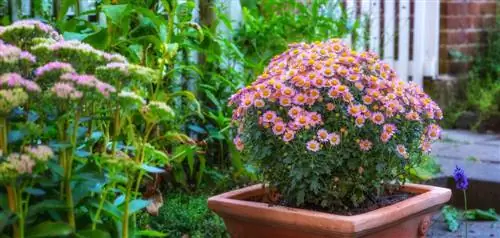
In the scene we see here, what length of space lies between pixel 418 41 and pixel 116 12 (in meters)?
3.53

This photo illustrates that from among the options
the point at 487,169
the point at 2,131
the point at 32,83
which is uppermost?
the point at 32,83

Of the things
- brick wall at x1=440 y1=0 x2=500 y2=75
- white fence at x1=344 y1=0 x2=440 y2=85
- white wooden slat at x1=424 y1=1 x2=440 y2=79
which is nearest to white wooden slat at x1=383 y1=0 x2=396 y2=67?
white fence at x1=344 y1=0 x2=440 y2=85

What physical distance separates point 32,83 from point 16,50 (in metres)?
0.09

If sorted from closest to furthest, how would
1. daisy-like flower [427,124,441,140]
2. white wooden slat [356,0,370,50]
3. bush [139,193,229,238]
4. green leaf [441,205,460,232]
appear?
1. daisy-like flower [427,124,441,140]
2. bush [139,193,229,238]
3. green leaf [441,205,460,232]
4. white wooden slat [356,0,370,50]

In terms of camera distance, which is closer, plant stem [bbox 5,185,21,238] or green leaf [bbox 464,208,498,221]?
plant stem [bbox 5,185,21,238]

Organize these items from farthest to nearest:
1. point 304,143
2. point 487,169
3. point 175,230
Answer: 1. point 487,169
2. point 175,230
3. point 304,143

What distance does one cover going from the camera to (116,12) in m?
2.68

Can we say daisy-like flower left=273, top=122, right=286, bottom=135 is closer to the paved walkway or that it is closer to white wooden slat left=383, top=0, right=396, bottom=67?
the paved walkway

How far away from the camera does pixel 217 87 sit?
3453 millimetres

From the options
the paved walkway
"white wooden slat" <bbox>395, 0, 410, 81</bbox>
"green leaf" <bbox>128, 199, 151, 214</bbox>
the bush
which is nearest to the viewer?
"green leaf" <bbox>128, 199, 151, 214</bbox>

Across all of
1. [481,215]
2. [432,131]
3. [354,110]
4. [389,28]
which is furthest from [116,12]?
[389,28]

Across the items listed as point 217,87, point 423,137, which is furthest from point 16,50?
point 217,87

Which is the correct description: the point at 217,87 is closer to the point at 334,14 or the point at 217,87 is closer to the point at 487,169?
the point at 334,14

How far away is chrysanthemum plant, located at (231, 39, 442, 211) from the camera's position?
2373 mm
